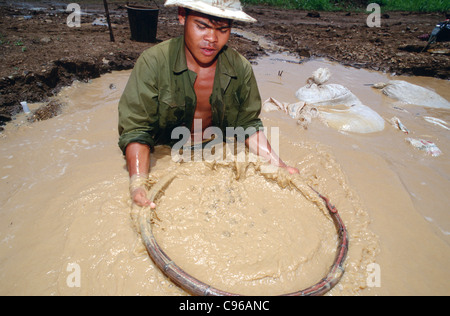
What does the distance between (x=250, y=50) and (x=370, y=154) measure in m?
4.70

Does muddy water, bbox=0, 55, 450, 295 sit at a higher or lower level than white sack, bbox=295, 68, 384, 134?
lower

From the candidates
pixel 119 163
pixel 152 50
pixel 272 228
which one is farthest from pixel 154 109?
pixel 272 228

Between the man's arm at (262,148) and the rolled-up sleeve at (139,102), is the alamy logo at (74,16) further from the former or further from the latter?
the man's arm at (262,148)

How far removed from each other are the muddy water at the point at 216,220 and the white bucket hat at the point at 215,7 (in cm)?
120

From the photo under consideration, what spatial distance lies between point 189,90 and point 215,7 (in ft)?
2.19

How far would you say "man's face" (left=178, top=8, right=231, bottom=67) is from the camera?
181 centimetres

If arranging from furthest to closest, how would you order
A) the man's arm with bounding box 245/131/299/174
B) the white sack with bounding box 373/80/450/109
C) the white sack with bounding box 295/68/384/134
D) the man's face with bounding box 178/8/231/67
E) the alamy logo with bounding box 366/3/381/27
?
the alamy logo with bounding box 366/3/381/27
the white sack with bounding box 373/80/450/109
the white sack with bounding box 295/68/384/134
the man's arm with bounding box 245/131/299/174
the man's face with bounding box 178/8/231/67

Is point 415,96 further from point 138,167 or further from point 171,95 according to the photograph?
point 138,167

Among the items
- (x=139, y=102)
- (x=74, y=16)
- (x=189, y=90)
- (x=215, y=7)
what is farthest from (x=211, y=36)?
(x=74, y=16)

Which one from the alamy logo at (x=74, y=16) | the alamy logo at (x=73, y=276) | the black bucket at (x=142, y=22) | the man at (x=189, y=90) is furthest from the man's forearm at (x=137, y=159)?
the alamy logo at (x=74, y=16)

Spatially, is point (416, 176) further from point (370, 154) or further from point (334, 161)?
point (334, 161)

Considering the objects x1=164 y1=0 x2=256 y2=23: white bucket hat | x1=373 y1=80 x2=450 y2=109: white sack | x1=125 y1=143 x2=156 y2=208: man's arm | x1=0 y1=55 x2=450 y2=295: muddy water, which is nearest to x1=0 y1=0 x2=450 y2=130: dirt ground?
x1=0 y1=55 x2=450 y2=295: muddy water

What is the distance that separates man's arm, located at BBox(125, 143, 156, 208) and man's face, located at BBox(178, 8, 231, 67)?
0.89m

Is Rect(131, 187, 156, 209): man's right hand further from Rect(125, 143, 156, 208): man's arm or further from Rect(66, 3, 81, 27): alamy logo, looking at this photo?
Rect(66, 3, 81, 27): alamy logo
